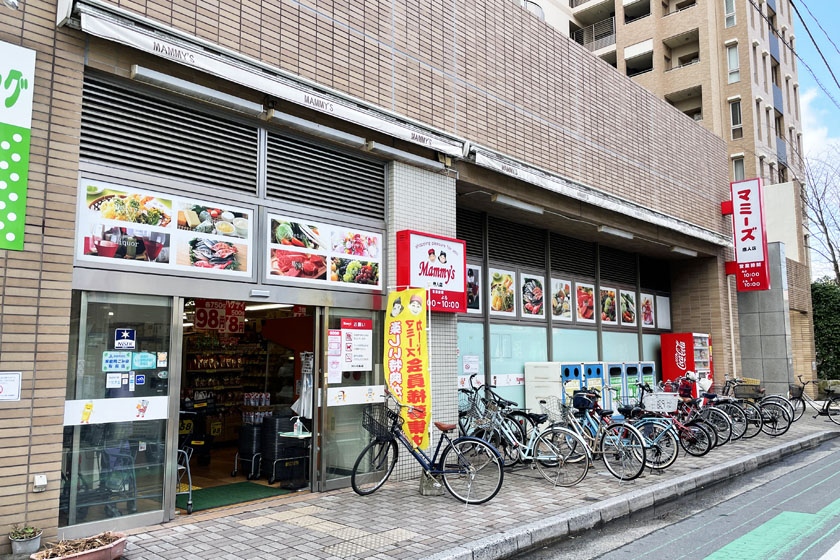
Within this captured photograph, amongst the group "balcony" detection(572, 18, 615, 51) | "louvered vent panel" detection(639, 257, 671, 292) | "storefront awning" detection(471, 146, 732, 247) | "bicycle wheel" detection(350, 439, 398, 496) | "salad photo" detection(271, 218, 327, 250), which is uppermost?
"balcony" detection(572, 18, 615, 51)

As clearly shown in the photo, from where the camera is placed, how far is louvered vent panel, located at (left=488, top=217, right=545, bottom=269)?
11.9 m

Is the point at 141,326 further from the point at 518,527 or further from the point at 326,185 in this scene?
the point at 518,527

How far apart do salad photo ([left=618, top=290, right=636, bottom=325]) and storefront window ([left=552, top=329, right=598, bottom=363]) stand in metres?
1.49

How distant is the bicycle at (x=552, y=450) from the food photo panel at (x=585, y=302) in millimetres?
5956

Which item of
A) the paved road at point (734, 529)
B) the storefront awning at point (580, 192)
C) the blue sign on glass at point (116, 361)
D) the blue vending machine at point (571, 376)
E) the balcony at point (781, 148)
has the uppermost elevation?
the balcony at point (781, 148)

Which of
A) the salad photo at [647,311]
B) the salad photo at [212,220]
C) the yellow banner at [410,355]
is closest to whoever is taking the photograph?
the salad photo at [212,220]

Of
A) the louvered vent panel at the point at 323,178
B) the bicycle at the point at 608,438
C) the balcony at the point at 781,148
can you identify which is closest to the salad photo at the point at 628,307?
the bicycle at the point at 608,438

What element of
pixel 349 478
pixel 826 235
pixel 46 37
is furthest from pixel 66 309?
pixel 826 235

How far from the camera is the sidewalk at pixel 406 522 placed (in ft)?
17.3

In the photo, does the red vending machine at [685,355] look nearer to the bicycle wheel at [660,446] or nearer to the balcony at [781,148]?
the bicycle wheel at [660,446]

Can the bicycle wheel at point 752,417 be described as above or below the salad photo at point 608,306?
below

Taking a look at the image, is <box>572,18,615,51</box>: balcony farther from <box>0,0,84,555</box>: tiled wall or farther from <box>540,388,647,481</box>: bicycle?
<box>0,0,84,555</box>: tiled wall

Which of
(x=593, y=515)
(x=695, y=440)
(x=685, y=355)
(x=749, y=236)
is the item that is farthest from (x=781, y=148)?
(x=593, y=515)

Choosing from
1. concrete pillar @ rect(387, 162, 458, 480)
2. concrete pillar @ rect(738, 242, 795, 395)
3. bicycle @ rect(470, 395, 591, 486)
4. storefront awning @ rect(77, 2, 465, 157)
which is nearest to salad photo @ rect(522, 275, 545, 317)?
concrete pillar @ rect(387, 162, 458, 480)
